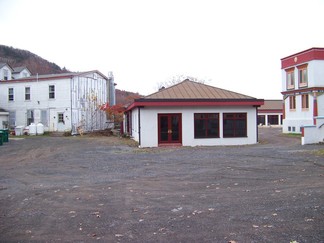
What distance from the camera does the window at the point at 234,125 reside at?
23.4 metres

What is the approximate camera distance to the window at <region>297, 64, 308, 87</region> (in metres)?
33.5

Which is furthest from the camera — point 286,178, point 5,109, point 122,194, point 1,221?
point 5,109

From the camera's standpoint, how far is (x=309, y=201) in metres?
6.91

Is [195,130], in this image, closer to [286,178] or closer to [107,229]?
[286,178]

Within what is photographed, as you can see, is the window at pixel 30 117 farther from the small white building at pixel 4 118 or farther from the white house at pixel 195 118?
the white house at pixel 195 118

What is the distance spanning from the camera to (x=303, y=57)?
3344 cm

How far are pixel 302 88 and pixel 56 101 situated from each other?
2528 cm

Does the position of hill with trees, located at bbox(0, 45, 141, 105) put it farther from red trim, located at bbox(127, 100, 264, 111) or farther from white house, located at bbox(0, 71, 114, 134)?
red trim, located at bbox(127, 100, 264, 111)

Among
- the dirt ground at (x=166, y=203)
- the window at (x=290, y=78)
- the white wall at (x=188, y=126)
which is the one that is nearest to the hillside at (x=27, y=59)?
the window at (x=290, y=78)

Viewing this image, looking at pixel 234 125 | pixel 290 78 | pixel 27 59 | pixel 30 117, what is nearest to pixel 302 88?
pixel 290 78

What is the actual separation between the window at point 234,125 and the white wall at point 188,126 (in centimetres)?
25

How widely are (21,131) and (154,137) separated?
20652 millimetres

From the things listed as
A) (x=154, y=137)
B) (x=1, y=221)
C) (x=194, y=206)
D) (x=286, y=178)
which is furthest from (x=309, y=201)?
(x=154, y=137)

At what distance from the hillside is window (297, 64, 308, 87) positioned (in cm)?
7724
